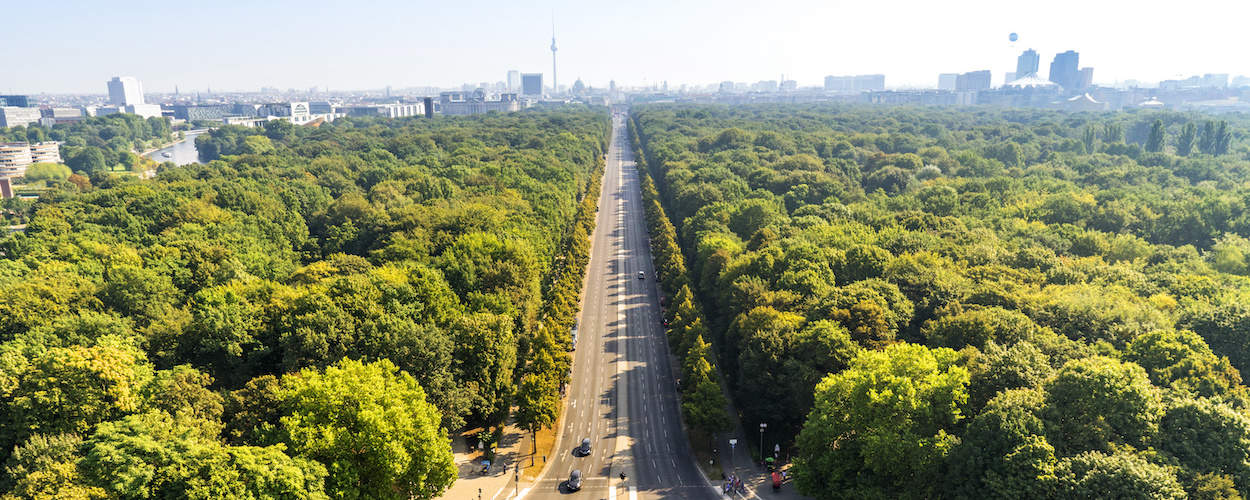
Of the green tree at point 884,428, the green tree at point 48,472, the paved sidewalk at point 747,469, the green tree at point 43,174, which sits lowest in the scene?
the paved sidewalk at point 747,469

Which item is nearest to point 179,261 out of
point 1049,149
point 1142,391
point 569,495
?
point 569,495

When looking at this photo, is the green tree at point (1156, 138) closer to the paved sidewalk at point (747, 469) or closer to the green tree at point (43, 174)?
the paved sidewalk at point (747, 469)

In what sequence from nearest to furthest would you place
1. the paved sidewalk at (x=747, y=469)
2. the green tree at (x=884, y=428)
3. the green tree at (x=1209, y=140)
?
1. the green tree at (x=884, y=428)
2. the paved sidewalk at (x=747, y=469)
3. the green tree at (x=1209, y=140)

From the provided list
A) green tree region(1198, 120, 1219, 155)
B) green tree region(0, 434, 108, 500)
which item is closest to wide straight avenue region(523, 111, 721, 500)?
green tree region(0, 434, 108, 500)

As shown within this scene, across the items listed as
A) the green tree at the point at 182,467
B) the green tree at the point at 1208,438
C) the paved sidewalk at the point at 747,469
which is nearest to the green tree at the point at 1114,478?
the green tree at the point at 1208,438

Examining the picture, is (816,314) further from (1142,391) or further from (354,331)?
(354,331)
